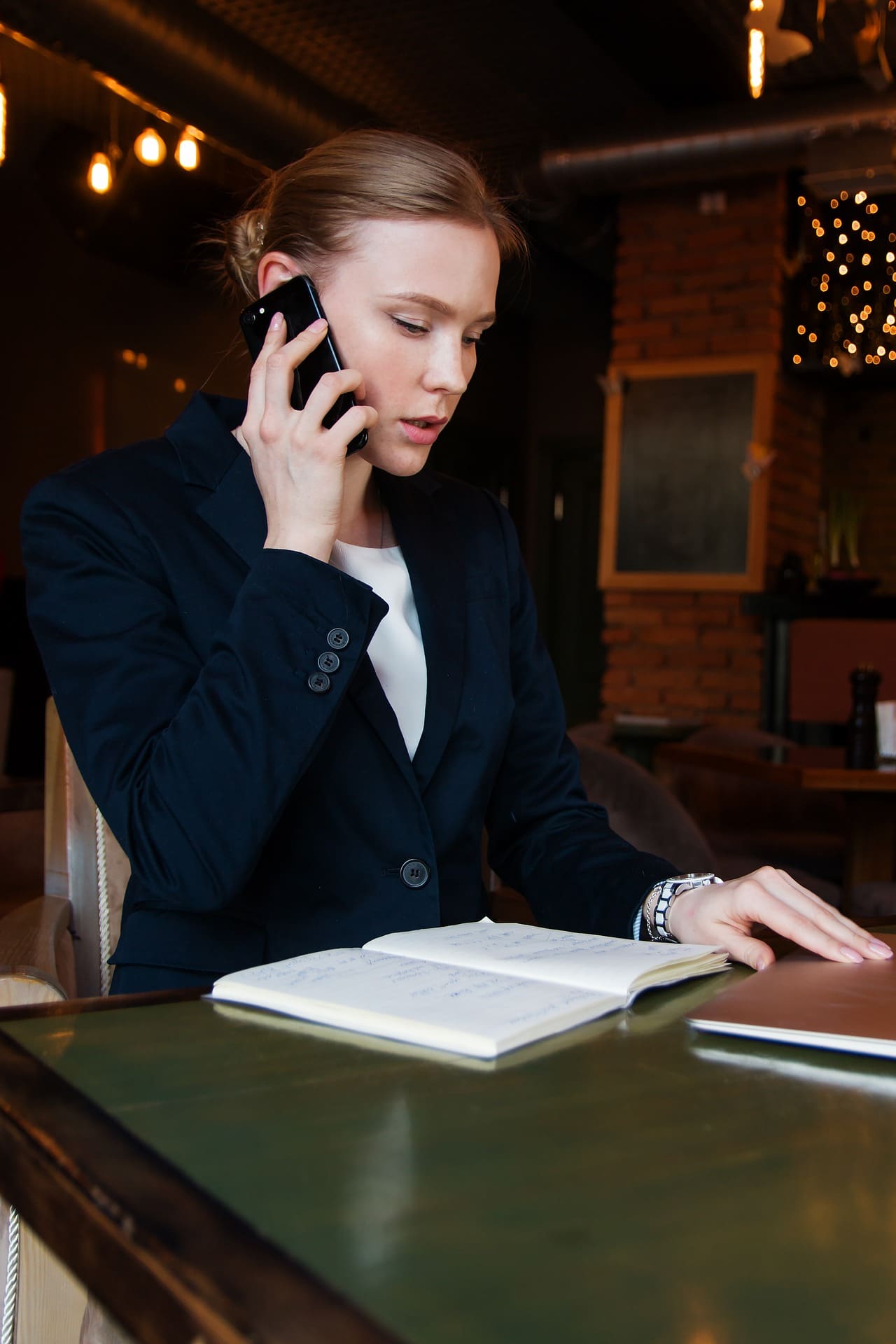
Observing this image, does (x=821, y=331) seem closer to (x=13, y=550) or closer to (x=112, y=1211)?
(x=13, y=550)

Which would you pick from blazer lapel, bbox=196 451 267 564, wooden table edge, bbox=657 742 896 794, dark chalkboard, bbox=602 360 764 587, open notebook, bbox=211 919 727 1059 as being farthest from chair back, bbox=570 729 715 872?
dark chalkboard, bbox=602 360 764 587

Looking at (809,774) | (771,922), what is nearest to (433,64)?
(809,774)

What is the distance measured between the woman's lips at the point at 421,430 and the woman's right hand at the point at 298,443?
8 centimetres

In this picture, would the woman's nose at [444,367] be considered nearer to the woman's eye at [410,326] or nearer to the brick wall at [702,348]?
the woman's eye at [410,326]

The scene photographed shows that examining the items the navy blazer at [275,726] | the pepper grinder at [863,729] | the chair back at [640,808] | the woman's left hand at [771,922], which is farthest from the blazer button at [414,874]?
the pepper grinder at [863,729]

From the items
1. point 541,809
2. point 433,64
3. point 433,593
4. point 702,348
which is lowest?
point 541,809

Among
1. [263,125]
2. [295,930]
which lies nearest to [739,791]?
[295,930]

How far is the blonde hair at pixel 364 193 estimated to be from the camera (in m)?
1.21

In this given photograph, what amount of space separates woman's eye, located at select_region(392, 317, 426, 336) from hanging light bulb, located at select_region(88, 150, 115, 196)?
4739mm

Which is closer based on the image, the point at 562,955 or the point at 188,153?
the point at 562,955

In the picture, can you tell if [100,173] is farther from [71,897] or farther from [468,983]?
[468,983]

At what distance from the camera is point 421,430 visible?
48.4 inches

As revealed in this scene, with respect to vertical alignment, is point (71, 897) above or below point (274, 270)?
below

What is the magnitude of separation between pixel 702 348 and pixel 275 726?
5567 mm
